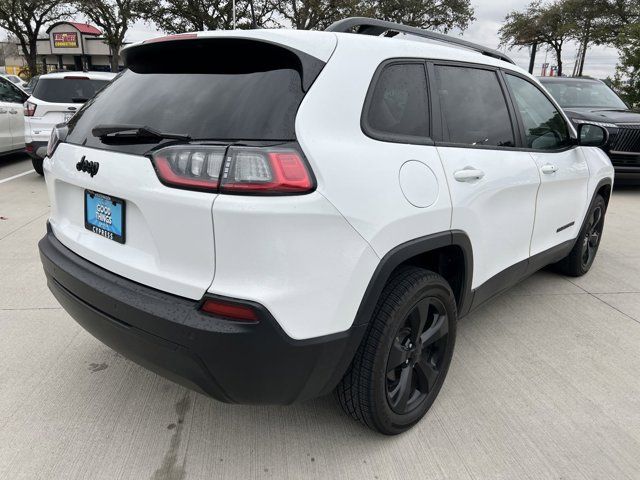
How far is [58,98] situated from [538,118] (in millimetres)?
7205

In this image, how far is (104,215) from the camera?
207 cm

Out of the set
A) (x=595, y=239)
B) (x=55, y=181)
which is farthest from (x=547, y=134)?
(x=55, y=181)

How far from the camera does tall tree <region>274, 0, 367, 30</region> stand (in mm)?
28281

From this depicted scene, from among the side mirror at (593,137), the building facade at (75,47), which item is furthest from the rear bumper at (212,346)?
the building facade at (75,47)

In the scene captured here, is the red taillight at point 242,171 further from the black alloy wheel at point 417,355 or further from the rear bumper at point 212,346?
the black alloy wheel at point 417,355

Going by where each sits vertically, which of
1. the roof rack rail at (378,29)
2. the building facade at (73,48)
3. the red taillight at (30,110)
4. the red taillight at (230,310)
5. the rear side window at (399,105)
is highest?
the building facade at (73,48)

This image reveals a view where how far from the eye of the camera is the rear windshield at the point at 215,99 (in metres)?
1.78

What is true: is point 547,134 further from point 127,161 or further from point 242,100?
point 127,161

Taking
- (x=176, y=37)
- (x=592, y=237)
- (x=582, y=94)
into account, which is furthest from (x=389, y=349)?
(x=582, y=94)

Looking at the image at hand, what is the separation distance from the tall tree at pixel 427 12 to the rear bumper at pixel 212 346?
3267cm

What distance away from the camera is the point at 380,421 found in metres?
2.19

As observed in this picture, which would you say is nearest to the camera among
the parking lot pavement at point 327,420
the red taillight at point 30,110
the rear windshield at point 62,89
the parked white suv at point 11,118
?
the parking lot pavement at point 327,420

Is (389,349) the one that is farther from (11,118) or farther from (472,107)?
(11,118)

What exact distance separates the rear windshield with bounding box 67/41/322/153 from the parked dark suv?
20.0 feet
